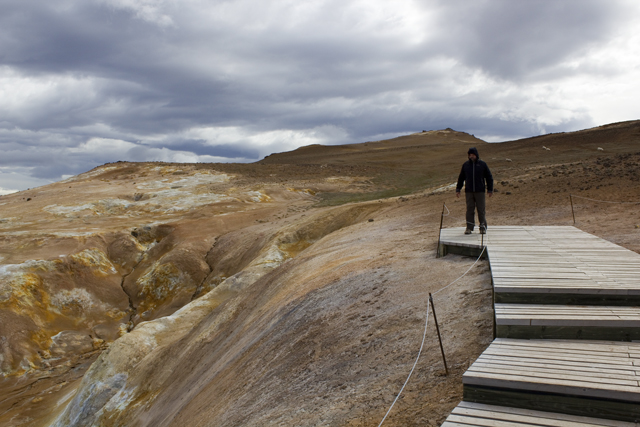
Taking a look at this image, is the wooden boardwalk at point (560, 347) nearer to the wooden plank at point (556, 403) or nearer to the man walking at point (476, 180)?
the wooden plank at point (556, 403)

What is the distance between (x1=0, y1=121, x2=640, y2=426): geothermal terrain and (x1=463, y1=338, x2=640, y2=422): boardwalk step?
1.81 feet

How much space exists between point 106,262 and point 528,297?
89.3 feet

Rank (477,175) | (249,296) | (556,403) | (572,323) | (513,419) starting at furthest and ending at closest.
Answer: (249,296)
(477,175)
(572,323)
(556,403)
(513,419)

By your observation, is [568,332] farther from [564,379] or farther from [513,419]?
[513,419]

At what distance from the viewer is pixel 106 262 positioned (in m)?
27.8

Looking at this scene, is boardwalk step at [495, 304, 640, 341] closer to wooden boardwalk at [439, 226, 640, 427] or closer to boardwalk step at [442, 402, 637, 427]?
wooden boardwalk at [439, 226, 640, 427]

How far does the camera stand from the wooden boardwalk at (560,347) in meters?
3.69

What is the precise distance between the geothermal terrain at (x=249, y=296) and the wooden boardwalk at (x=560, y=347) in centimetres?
48

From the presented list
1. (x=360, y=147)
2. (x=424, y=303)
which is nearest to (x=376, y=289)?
(x=424, y=303)

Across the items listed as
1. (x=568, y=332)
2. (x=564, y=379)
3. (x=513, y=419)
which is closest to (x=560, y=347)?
(x=568, y=332)

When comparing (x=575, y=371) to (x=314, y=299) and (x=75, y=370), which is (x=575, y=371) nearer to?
(x=314, y=299)

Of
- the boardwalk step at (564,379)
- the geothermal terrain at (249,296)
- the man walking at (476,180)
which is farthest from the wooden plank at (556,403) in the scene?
the man walking at (476,180)

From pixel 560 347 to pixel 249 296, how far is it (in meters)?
11.2

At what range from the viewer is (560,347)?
463 centimetres
